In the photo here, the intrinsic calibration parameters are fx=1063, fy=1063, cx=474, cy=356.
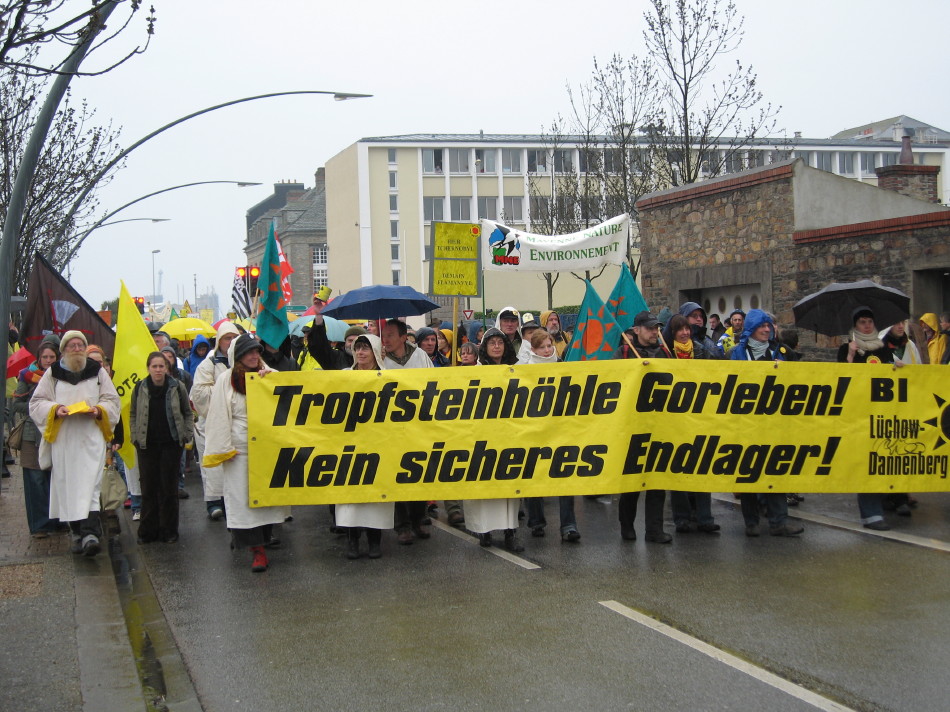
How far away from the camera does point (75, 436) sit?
908cm

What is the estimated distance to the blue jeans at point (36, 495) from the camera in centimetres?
969

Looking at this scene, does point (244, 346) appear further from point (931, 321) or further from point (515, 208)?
point (515, 208)

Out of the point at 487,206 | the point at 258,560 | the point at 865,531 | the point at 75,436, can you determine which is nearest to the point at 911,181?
the point at 865,531

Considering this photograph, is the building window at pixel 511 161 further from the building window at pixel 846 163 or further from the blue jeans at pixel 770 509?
the blue jeans at pixel 770 509

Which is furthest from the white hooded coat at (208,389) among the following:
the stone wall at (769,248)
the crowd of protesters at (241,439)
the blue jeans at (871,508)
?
the stone wall at (769,248)

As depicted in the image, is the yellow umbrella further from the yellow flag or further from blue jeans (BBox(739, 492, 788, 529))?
blue jeans (BBox(739, 492, 788, 529))

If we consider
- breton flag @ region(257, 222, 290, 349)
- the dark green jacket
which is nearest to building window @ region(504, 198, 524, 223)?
the dark green jacket

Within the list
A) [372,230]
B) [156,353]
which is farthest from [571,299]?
[156,353]

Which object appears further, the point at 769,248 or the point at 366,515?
the point at 769,248

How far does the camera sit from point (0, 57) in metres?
5.48

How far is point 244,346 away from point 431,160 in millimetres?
74844

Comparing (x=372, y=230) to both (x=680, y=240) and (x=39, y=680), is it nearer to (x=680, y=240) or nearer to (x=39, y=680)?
(x=680, y=240)

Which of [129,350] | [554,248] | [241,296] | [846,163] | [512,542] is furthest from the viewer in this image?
[846,163]

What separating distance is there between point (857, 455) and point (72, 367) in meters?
6.76
